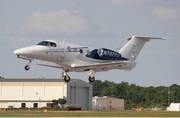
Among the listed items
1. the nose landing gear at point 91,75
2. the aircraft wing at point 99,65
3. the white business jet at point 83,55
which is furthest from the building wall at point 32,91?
the aircraft wing at point 99,65

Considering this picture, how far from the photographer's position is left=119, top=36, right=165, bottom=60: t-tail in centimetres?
7556

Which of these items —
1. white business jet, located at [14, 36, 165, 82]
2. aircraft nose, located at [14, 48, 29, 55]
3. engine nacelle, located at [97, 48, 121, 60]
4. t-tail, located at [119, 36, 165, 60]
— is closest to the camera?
aircraft nose, located at [14, 48, 29, 55]

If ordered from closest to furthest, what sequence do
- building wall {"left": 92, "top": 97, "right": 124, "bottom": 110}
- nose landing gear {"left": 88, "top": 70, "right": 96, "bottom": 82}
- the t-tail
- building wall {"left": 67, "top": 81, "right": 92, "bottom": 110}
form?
nose landing gear {"left": 88, "top": 70, "right": 96, "bottom": 82}, the t-tail, building wall {"left": 67, "top": 81, "right": 92, "bottom": 110}, building wall {"left": 92, "top": 97, "right": 124, "bottom": 110}

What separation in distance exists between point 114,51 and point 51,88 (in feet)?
214

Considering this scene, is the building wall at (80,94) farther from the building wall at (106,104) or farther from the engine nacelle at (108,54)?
the engine nacelle at (108,54)

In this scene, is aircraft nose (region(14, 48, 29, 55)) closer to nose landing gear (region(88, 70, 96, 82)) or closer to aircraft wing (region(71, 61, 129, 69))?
aircraft wing (region(71, 61, 129, 69))

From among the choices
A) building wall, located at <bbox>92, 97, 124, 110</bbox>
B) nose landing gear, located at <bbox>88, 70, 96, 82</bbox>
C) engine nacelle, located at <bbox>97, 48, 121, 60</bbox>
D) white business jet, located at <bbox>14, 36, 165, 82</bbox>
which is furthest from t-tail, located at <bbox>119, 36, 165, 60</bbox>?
building wall, located at <bbox>92, 97, 124, 110</bbox>

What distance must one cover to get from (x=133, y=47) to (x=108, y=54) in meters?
5.42

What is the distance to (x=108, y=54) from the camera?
72.0m

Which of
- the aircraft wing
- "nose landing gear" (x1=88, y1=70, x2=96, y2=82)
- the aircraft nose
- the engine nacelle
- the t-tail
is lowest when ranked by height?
"nose landing gear" (x1=88, y1=70, x2=96, y2=82)

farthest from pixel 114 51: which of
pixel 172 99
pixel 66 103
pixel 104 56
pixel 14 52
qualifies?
pixel 172 99

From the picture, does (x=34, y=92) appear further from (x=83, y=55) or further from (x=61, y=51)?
(x=61, y=51)

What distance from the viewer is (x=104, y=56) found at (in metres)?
71.8

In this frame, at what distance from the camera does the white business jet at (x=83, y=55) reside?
66250mm
